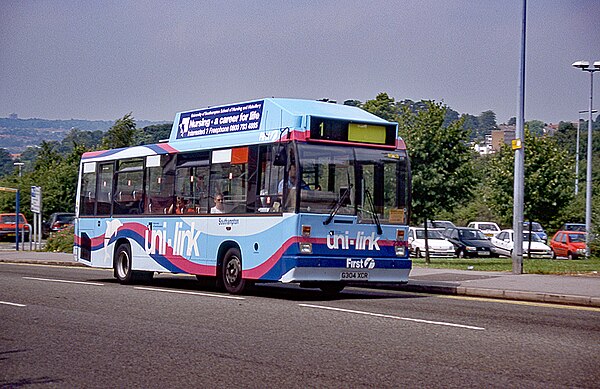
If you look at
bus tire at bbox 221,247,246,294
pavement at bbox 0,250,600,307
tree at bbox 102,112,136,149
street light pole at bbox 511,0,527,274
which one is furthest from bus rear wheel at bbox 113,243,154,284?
tree at bbox 102,112,136,149

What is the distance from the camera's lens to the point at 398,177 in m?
17.9

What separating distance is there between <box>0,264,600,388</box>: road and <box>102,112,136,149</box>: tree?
4755 cm

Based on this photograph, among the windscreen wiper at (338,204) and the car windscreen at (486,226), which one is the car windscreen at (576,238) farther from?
the windscreen wiper at (338,204)

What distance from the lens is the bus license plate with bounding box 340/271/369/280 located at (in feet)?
55.7

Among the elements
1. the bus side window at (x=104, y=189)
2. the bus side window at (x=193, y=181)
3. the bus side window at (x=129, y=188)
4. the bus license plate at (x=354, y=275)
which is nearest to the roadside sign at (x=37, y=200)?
the bus side window at (x=104, y=189)

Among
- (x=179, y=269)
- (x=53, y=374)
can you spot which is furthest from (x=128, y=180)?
(x=53, y=374)

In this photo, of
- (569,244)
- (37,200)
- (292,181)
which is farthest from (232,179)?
(569,244)

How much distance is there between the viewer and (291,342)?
430 inches

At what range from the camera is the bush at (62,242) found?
44.7 m

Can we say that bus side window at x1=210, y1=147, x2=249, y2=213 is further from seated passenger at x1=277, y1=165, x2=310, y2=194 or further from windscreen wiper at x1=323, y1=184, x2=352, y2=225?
windscreen wiper at x1=323, y1=184, x2=352, y2=225

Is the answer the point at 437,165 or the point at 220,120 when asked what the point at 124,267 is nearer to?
the point at 220,120

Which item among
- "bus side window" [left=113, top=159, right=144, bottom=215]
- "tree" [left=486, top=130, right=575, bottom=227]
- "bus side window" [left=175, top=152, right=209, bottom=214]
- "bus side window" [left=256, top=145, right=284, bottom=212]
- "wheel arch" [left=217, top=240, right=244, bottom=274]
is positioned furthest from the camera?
"tree" [left=486, top=130, right=575, bottom=227]

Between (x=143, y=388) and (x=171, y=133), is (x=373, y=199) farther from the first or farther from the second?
(x=143, y=388)

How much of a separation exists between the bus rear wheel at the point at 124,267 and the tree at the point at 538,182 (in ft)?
79.3
